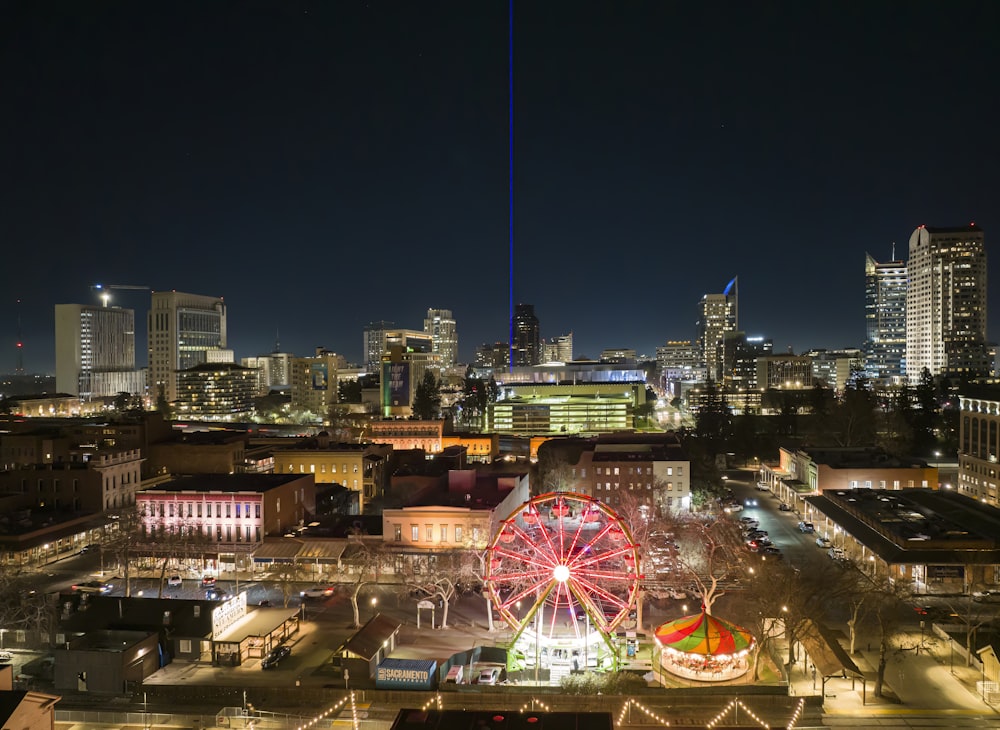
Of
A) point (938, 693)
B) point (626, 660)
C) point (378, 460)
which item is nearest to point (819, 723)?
point (938, 693)

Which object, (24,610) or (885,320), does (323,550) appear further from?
(885,320)

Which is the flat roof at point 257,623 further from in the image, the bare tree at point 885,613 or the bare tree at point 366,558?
the bare tree at point 885,613

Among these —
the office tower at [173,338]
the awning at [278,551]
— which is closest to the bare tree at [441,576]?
the awning at [278,551]

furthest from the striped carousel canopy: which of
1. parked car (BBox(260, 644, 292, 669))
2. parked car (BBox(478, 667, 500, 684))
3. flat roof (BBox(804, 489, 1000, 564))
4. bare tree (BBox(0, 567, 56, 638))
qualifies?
bare tree (BBox(0, 567, 56, 638))

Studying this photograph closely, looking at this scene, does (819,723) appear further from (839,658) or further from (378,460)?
(378,460)

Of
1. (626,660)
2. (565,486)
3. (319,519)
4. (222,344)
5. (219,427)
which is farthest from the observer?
(222,344)

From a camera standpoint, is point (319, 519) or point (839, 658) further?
point (319, 519)

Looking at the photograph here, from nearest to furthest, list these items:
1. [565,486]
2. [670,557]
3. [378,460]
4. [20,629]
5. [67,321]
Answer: [20,629]
[670,557]
[565,486]
[378,460]
[67,321]
